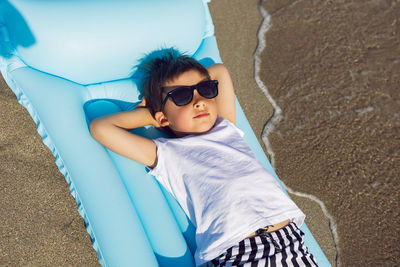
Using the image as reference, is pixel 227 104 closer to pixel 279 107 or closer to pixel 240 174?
pixel 240 174

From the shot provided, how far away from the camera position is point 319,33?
3.35 m

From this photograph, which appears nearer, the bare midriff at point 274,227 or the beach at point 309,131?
the bare midriff at point 274,227

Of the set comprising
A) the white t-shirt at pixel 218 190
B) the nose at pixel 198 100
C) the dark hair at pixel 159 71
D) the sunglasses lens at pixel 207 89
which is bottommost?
the white t-shirt at pixel 218 190

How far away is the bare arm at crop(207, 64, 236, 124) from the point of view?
215 cm

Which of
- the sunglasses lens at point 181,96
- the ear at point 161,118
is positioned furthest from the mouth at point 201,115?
the ear at point 161,118

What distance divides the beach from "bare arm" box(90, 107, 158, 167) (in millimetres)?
769

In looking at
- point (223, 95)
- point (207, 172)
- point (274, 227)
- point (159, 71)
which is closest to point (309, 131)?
point (223, 95)

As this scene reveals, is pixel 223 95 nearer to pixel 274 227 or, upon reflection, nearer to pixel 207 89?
pixel 207 89

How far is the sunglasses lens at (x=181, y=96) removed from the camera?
69.6 inches

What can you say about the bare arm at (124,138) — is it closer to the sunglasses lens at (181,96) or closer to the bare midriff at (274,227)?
the sunglasses lens at (181,96)

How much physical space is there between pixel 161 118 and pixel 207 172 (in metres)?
0.45

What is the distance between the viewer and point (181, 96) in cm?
177

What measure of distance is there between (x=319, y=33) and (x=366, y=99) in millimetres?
856

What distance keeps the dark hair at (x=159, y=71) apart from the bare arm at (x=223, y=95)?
7.8 inches
